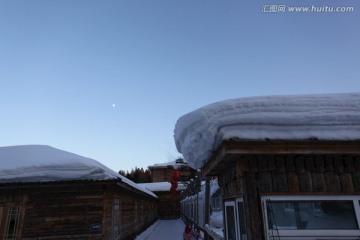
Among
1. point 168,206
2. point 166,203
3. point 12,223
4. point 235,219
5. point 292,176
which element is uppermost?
point 292,176

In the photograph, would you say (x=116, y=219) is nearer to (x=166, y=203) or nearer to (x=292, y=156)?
(x=292, y=156)

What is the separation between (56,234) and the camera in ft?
27.1

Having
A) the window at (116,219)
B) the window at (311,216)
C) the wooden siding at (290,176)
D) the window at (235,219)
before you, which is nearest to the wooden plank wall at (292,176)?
the wooden siding at (290,176)

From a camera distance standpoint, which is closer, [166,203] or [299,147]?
[299,147]

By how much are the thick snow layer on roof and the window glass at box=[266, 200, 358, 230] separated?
0.99 m

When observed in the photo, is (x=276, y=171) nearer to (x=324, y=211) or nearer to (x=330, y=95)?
(x=324, y=211)

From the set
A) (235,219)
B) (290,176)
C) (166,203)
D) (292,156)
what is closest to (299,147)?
(292,156)

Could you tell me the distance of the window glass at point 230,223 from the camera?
15.1ft

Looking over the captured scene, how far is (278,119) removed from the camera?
3.14m

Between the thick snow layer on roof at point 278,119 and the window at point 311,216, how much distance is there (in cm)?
95

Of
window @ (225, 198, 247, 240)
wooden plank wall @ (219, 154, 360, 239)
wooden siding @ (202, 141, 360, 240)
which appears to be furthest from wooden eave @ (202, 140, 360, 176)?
window @ (225, 198, 247, 240)

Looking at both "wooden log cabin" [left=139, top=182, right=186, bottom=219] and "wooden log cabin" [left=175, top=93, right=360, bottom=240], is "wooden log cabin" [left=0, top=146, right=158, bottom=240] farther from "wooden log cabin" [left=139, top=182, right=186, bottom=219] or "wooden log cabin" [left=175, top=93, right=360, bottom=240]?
"wooden log cabin" [left=139, top=182, right=186, bottom=219]

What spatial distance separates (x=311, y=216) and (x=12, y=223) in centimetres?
917

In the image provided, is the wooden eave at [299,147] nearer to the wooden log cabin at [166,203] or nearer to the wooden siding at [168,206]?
the wooden log cabin at [166,203]
